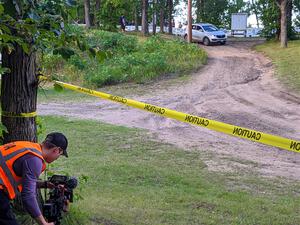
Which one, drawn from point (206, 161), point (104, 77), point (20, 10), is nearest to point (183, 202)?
point (206, 161)

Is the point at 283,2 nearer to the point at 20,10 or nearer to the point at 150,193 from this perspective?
the point at 150,193

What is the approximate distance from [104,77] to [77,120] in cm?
934

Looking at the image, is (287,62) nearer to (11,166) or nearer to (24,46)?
(11,166)

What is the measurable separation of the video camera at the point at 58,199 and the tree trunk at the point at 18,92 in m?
0.88

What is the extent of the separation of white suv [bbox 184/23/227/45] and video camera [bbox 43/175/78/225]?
119 feet

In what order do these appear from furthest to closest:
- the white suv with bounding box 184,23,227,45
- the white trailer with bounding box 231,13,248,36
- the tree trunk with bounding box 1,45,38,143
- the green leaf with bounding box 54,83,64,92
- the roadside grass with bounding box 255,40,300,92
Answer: the white trailer with bounding box 231,13,248,36 → the white suv with bounding box 184,23,227,45 → the roadside grass with bounding box 255,40,300,92 → the tree trunk with bounding box 1,45,38,143 → the green leaf with bounding box 54,83,64,92

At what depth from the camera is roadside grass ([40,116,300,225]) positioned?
632cm

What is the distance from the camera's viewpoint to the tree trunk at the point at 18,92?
501 centimetres

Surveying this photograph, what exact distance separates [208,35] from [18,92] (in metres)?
36.0

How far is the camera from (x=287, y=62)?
27344mm

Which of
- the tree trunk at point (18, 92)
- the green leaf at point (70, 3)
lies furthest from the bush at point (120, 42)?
the green leaf at point (70, 3)

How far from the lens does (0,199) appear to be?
397cm

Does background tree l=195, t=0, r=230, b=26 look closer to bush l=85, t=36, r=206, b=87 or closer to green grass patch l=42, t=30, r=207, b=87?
green grass patch l=42, t=30, r=207, b=87

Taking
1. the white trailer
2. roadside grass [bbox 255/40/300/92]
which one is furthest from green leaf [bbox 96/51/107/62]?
the white trailer
